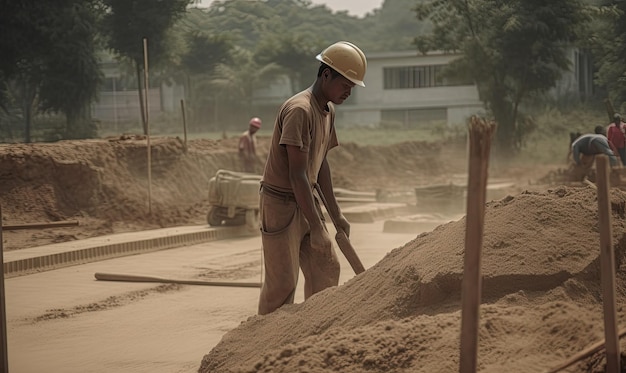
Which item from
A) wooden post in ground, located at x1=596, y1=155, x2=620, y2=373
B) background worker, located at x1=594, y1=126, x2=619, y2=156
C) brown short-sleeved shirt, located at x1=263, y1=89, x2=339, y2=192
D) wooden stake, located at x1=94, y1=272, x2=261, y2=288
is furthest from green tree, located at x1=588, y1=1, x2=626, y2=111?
wooden post in ground, located at x1=596, y1=155, x2=620, y2=373

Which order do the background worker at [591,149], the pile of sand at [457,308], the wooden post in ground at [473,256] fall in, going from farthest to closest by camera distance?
the background worker at [591,149] → the pile of sand at [457,308] → the wooden post in ground at [473,256]

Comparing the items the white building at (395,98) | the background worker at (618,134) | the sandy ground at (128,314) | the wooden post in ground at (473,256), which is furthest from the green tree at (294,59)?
the wooden post in ground at (473,256)

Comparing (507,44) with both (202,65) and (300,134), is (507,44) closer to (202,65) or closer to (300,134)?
(300,134)

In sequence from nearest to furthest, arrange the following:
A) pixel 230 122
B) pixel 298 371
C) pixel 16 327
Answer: pixel 298 371 → pixel 16 327 → pixel 230 122

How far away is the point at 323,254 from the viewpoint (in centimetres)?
505

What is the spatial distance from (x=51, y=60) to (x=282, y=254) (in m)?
14.3

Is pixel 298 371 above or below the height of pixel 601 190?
below

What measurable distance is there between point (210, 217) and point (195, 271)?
322cm

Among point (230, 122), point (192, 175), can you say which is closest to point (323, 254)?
point (192, 175)

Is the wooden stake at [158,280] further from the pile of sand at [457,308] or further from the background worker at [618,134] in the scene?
the background worker at [618,134]

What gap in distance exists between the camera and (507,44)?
15.3 m

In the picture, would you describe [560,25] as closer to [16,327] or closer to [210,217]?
[210,217]

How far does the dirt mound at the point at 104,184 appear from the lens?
1248cm

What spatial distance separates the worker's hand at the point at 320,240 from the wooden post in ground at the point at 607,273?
1.84m
